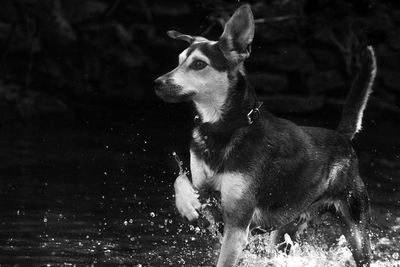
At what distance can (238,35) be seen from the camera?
263 inches

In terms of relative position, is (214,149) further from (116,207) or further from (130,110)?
(130,110)

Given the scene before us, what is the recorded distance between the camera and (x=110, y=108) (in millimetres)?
17203

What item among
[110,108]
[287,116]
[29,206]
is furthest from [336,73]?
[29,206]

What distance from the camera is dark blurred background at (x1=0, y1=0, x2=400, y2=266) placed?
8773mm

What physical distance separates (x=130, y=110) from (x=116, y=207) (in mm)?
7334

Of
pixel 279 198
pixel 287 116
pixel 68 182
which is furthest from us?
pixel 287 116

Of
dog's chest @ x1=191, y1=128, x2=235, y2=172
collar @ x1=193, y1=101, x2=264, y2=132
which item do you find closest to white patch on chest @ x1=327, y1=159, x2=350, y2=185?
collar @ x1=193, y1=101, x2=264, y2=132

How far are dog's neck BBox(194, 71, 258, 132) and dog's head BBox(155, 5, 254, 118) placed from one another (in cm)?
3

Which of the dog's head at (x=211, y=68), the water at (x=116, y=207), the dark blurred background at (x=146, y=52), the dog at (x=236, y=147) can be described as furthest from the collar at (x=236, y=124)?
the dark blurred background at (x=146, y=52)

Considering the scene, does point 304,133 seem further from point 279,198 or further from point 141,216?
point 141,216

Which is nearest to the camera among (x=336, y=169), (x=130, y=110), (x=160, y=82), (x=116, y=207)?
(x=160, y=82)

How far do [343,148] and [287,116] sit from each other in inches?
372

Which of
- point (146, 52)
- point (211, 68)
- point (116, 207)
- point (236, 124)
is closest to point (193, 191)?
point (236, 124)

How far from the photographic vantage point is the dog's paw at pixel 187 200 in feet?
21.5
